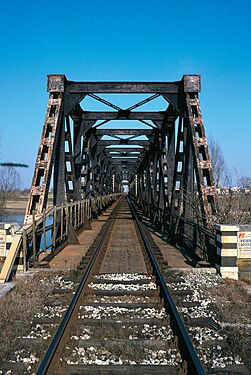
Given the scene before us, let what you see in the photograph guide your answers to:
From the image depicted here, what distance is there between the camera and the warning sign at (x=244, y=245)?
25.4 ft

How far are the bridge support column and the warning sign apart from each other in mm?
425

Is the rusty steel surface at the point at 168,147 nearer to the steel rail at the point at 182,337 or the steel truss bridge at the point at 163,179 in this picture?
the steel truss bridge at the point at 163,179

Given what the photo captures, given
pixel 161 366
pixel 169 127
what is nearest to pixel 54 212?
pixel 161 366

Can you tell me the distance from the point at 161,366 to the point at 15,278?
13.7ft

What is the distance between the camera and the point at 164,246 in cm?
1177

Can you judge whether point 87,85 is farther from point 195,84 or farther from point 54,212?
point 54,212

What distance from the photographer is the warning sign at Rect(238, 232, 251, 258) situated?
7742 mm

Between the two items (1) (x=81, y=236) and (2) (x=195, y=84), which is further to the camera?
(1) (x=81, y=236)

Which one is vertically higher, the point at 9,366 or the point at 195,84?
the point at 195,84

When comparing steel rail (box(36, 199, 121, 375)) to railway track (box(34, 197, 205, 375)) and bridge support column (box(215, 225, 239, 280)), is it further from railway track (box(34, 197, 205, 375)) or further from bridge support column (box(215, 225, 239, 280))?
bridge support column (box(215, 225, 239, 280))

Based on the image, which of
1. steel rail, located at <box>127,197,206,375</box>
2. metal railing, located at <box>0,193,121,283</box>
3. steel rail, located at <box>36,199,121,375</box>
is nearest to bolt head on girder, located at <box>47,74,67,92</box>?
metal railing, located at <box>0,193,121,283</box>

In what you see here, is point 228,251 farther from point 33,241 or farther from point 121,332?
point 33,241

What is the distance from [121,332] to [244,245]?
4256 mm

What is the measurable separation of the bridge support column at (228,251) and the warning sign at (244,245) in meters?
0.42
